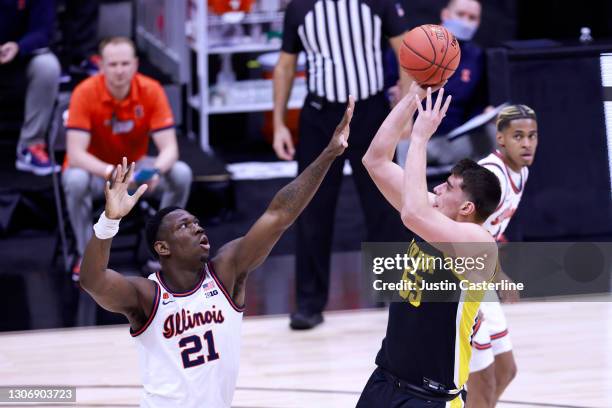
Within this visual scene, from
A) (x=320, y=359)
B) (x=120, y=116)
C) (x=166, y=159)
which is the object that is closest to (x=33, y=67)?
(x=120, y=116)

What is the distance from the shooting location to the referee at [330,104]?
735 cm

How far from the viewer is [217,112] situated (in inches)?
452

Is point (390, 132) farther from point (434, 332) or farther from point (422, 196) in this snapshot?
point (434, 332)

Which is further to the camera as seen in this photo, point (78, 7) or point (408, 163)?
point (78, 7)

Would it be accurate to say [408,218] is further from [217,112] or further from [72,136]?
[217,112]

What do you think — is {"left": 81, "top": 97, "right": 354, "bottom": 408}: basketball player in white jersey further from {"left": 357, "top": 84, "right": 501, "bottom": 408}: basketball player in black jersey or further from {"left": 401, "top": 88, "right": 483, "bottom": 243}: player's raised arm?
{"left": 357, "top": 84, "right": 501, "bottom": 408}: basketball player in black jersey

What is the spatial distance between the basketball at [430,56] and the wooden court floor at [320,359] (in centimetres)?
187

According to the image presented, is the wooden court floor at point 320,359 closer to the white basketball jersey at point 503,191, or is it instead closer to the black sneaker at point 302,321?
the black sneaker at point 302,321

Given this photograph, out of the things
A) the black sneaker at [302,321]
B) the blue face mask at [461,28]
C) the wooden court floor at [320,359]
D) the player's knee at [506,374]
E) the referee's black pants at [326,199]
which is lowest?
the wooden court floor at [320,359]

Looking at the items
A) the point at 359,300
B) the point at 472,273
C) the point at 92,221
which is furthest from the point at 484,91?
the point at 472,273

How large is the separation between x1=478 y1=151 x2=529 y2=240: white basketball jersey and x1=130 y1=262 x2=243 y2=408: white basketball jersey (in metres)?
1.59

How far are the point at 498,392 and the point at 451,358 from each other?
3.81 ft

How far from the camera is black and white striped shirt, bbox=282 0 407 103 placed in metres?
7.35

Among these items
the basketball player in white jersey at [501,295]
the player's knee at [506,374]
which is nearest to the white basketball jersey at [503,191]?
the basketball player in white jersey at [501,295]
